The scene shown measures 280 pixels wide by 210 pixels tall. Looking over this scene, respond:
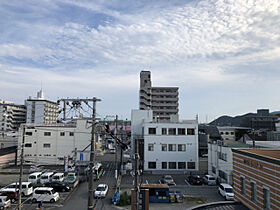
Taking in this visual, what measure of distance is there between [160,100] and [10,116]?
47.0 meters

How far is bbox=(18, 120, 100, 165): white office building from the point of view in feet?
114

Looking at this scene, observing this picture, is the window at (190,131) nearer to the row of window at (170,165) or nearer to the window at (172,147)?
the window at (172,147)

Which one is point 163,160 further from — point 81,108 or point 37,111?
point 37,111

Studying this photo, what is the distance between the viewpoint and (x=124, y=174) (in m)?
29.6

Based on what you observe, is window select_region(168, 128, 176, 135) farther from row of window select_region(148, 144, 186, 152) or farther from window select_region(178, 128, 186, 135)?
row of window select_region(148, 144, 186, 152)

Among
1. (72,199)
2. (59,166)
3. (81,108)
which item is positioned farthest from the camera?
(59,166)

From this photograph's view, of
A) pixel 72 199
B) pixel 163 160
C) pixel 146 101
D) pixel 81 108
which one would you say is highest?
pixel 146 101

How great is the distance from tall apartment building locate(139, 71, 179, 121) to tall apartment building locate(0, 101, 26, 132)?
3989 centimetres

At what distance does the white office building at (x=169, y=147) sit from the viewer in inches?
1201

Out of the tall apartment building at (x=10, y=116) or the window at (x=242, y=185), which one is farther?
the tall apartment building at (x=10, y=116)

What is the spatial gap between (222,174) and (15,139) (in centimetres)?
3850

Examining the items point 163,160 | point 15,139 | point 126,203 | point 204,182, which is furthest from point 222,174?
point 15,139

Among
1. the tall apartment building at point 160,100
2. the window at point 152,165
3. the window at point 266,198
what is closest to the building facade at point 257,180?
the window at point 266,198

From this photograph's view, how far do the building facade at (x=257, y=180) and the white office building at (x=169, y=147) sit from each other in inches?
742
